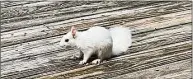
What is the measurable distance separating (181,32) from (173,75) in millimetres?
660

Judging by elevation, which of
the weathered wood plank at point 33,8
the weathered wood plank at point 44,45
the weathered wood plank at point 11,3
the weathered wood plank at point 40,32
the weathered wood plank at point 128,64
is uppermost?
the weathered wood plank at point 11,3

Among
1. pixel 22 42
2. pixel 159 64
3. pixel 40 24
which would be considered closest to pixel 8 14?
pixel 40 24

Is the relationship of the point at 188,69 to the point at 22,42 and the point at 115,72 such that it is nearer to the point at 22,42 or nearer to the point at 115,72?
the point at 115,72

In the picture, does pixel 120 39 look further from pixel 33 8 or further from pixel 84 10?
pixel 33 8

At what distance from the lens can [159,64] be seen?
3068mm

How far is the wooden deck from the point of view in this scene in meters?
3.00

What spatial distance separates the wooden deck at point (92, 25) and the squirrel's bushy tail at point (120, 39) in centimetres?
4

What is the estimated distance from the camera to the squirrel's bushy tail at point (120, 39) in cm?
321

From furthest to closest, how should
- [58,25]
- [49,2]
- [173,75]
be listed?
[49,2] → [58,25] → [173,75]

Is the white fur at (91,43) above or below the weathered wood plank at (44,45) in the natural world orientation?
above

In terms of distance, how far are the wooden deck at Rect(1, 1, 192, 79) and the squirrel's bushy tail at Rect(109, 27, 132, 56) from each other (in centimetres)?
4

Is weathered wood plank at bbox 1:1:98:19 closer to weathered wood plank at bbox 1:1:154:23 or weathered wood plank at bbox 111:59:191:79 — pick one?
weathered wood plank at bbox 1:1:154:23

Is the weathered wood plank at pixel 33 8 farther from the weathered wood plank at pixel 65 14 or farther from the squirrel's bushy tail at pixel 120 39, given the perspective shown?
the squirrel's bushy tail at pixel 120 39

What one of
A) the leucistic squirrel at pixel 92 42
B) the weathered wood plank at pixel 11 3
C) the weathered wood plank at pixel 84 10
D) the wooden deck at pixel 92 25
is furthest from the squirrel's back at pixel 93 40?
the weathered wood plank at pixel 11 3
